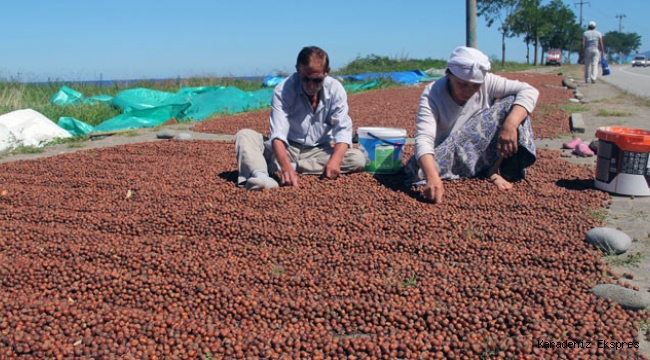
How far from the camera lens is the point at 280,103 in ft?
13.5

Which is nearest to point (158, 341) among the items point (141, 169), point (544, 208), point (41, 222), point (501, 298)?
point (501, 298)

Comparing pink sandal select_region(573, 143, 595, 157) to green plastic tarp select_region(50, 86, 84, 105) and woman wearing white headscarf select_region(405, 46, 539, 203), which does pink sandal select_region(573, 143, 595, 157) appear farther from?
green plastic tarp select_region(50, 86, 84, 105)

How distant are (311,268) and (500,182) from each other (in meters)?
1.74

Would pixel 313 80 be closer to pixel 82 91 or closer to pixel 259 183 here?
pixel 259 183

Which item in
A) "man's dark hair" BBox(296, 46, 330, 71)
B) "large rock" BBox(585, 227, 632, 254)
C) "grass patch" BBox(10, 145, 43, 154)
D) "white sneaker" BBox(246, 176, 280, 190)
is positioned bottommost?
"large rock" BBox(585, 227, 632, 254)

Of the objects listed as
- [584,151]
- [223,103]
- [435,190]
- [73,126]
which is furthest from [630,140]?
[223,103]

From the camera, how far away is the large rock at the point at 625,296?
227 cm

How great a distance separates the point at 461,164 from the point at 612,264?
1.38 meters

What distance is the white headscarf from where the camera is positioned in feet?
11.1

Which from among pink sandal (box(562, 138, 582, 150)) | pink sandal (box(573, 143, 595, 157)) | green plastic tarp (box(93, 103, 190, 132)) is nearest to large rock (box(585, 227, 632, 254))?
pink sandal (box(573, 143, 595, 157))

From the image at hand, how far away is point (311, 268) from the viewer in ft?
9.04

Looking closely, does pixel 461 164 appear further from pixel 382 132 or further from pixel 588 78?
pixel 588 78

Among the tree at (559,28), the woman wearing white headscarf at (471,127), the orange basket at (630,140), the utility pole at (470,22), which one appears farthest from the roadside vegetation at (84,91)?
the tree at (559,28)

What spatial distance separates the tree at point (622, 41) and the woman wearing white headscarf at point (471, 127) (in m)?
109
